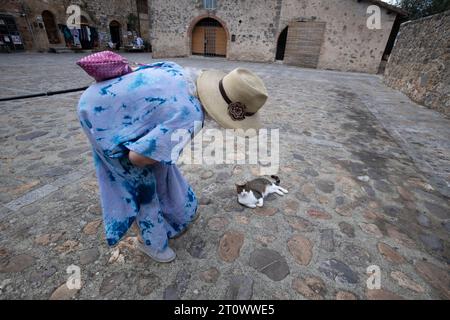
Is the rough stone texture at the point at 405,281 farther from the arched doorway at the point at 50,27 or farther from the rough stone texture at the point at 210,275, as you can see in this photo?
the arched doorway at the point at 50,27

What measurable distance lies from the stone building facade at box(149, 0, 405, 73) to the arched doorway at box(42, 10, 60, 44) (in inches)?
316

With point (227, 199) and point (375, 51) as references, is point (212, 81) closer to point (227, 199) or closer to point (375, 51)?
point (227, 199)

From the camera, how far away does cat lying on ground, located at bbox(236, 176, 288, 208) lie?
2.54m

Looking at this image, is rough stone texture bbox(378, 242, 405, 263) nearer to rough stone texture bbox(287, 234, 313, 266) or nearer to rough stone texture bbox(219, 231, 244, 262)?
rough stone texture bbox(287, 234, 313, 266)

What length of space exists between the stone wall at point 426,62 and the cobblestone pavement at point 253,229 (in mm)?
4057

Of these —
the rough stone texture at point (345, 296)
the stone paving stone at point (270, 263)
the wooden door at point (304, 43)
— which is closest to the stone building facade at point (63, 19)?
the wooden door at point (304, 43)

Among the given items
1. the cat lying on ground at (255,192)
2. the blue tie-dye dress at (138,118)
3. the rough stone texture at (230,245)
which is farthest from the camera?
the cat lying on ground at (255,192)

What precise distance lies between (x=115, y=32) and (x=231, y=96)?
28.1 meters

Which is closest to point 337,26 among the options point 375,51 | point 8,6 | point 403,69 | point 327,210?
point 375,51

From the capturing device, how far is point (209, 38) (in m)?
19.5

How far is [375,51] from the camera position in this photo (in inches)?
596

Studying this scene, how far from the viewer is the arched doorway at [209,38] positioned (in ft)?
62.3

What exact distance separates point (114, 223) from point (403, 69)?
12.1m

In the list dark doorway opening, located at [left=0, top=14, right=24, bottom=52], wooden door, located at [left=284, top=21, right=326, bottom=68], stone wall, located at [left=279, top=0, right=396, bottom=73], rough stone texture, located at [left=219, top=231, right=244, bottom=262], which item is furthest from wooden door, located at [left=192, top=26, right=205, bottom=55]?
rough stone texture, located at [left=219, top=231, right=244, bottom=262]
